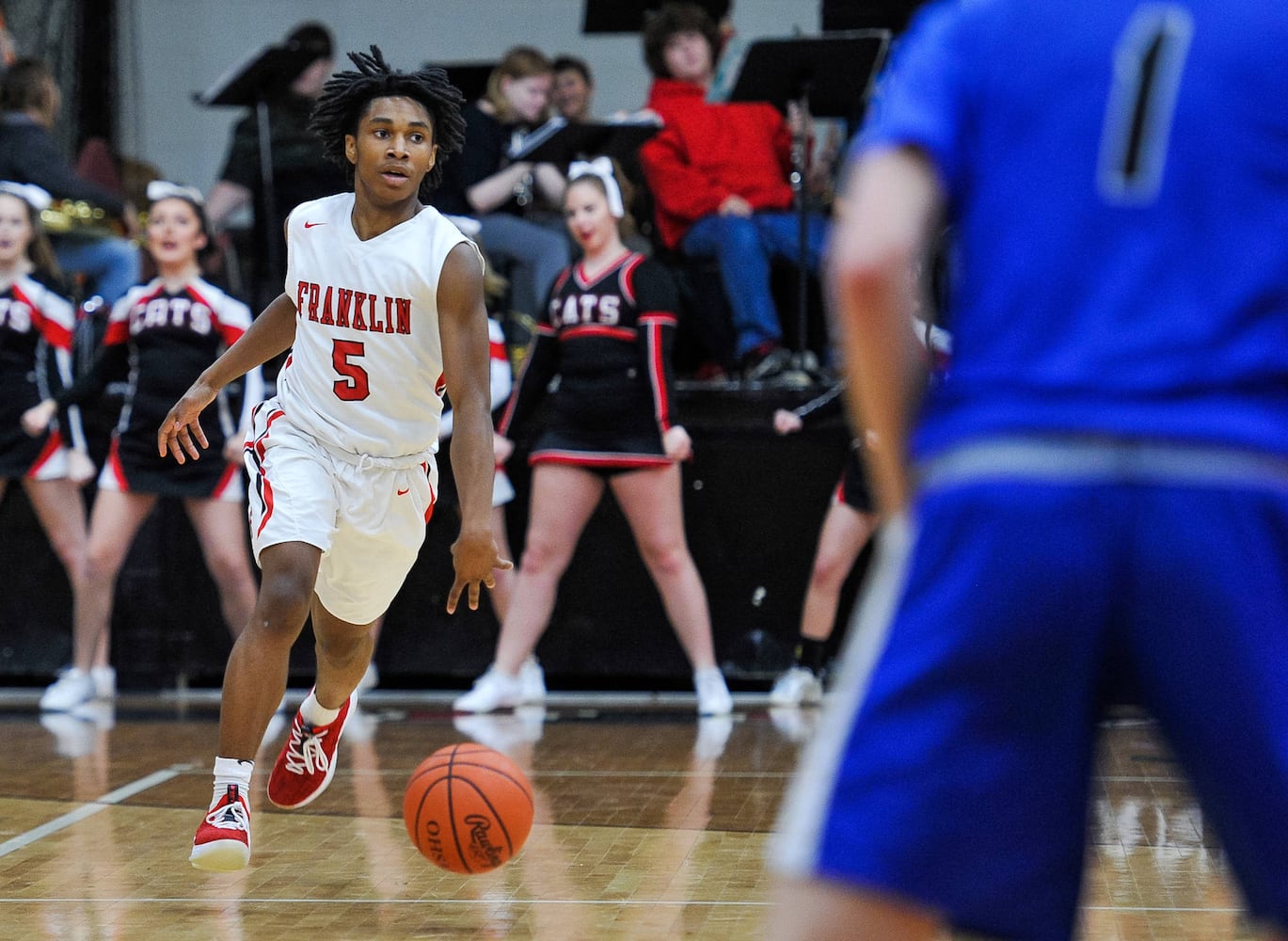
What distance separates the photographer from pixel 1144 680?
188cm

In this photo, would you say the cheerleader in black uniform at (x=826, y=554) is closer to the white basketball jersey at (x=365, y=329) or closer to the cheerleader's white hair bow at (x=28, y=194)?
the white basketball jersey at (x=365, y=329)

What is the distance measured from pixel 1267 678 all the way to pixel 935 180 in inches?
24.6

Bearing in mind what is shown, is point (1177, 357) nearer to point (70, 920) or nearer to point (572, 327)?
point (70, 920)

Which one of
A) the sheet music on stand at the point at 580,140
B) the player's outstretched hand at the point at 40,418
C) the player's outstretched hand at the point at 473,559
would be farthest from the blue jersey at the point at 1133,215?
the player's outstretched hand at the point at 40,418

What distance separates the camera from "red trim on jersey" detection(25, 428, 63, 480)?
8812 mm

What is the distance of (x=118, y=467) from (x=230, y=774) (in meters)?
4.24

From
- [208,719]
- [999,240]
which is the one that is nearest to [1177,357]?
[999,240]

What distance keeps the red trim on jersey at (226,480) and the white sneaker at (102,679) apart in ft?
3.87

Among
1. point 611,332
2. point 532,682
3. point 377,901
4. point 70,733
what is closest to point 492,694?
point 532,682

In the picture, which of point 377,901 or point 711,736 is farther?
point 711,736

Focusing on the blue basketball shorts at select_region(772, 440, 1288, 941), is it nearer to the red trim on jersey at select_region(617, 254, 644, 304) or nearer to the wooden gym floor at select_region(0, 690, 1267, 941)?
the wooden gym floor at select_region(0, 690, 1267, 941)

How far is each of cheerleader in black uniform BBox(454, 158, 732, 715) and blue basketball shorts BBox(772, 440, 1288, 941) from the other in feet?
20.4

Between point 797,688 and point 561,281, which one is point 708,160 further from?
point 797,688

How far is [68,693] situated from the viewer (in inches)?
343
